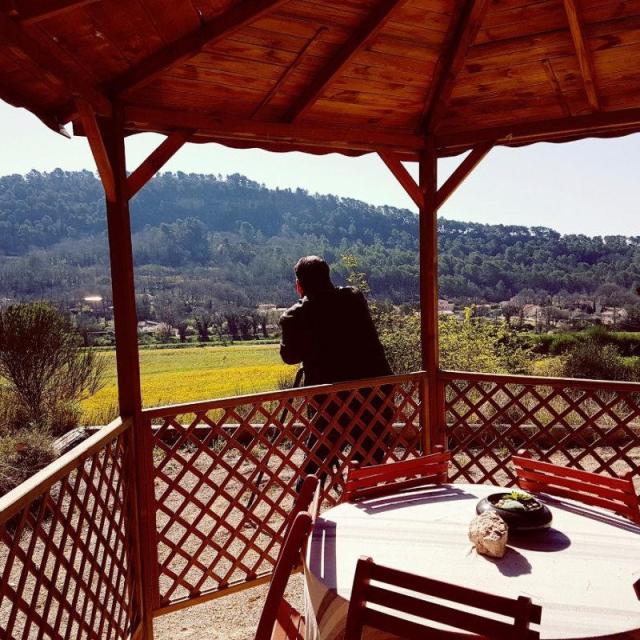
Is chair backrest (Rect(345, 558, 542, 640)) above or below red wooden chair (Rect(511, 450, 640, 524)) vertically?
above

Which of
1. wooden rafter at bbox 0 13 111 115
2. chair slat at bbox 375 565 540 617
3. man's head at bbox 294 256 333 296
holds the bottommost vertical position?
chair slat at bbox 375 565 540 617

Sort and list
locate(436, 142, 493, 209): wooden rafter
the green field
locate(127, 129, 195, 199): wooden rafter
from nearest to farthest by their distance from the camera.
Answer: locate(127, 129, 195, 199): wooden rafter < locate(436, 142, 493, 209): wooden rafter < the green field

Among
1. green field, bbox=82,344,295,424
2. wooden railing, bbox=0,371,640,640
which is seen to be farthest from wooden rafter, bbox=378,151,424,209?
green field, bbox=82,344,295,424

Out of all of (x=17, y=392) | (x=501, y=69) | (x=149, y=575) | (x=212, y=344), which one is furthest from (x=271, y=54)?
(x=212, y=344)

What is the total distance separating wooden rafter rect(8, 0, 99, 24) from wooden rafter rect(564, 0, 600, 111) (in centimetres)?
188

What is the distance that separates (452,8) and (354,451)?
8.00 feet

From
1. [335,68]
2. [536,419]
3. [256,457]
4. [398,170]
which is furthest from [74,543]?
[536,419]

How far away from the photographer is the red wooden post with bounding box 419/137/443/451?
3.66 metres

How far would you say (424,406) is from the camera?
3.80 metres

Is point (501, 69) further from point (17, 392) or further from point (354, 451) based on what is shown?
point (17, 392)

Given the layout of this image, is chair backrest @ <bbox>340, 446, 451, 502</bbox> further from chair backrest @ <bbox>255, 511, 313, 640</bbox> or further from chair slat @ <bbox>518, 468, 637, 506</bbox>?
chair backrest @ <bbox>255, 511, 313, 640</bbox>

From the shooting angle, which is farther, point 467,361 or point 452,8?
point 467,361

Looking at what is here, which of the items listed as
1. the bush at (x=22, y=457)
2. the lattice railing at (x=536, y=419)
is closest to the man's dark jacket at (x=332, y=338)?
the lattice railing at (x=536, y=419)

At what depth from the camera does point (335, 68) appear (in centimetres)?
274
